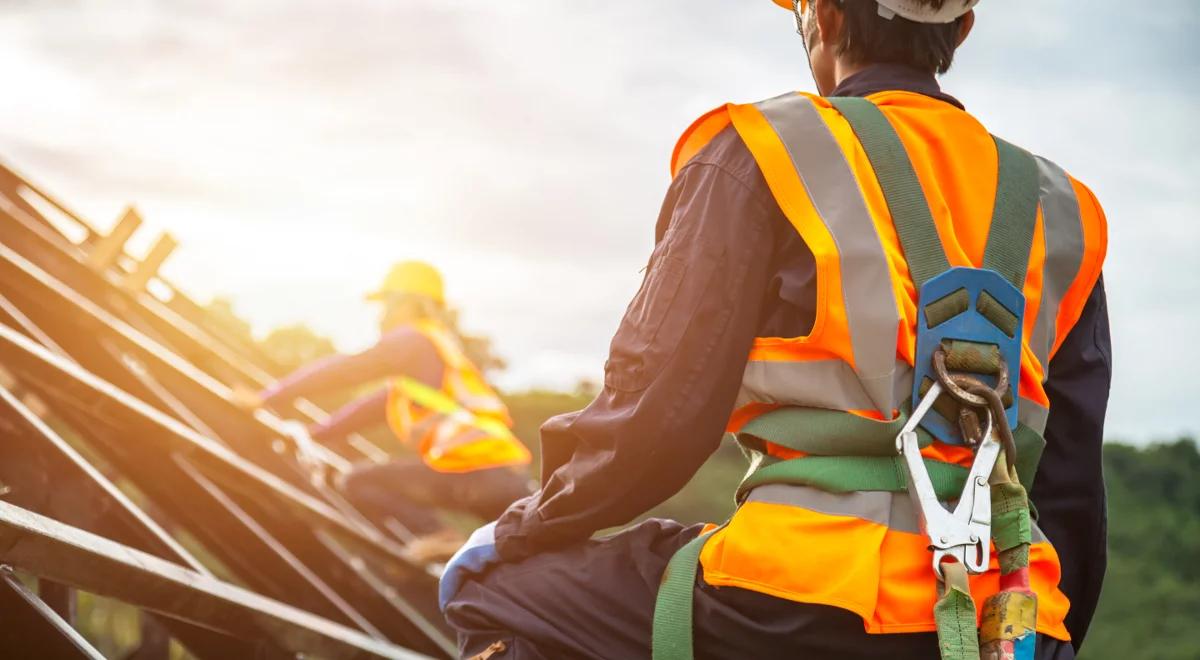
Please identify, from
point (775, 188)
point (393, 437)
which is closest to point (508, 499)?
point (393, 437)

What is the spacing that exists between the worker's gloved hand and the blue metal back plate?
673 mm

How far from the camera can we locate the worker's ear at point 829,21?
201 centimetres

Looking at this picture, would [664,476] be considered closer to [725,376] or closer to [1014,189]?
[725,376]

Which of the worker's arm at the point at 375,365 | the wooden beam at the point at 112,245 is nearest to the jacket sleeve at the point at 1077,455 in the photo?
the worker's arm at the point at 375,365

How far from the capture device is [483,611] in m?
1.89

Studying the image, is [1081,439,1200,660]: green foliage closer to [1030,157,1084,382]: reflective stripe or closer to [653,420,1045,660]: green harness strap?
[1030,157,1084,382]: reflective stripe

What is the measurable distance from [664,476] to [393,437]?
9075 millimetres

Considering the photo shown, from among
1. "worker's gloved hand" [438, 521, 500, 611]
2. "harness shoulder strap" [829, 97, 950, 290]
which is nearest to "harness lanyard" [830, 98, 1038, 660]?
"harness shoulder strap" [829, 97, 950, 290]

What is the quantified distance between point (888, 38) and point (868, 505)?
2.49 feet

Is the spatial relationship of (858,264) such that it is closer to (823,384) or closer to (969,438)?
(823,384)

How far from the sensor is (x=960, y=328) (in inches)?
65.6

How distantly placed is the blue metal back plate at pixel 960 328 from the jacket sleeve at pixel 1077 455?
0.25 metres

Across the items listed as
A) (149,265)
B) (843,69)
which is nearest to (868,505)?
(843,69)

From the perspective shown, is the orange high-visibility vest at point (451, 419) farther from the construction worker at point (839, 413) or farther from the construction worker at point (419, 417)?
the construction worker at point (839, 413)
